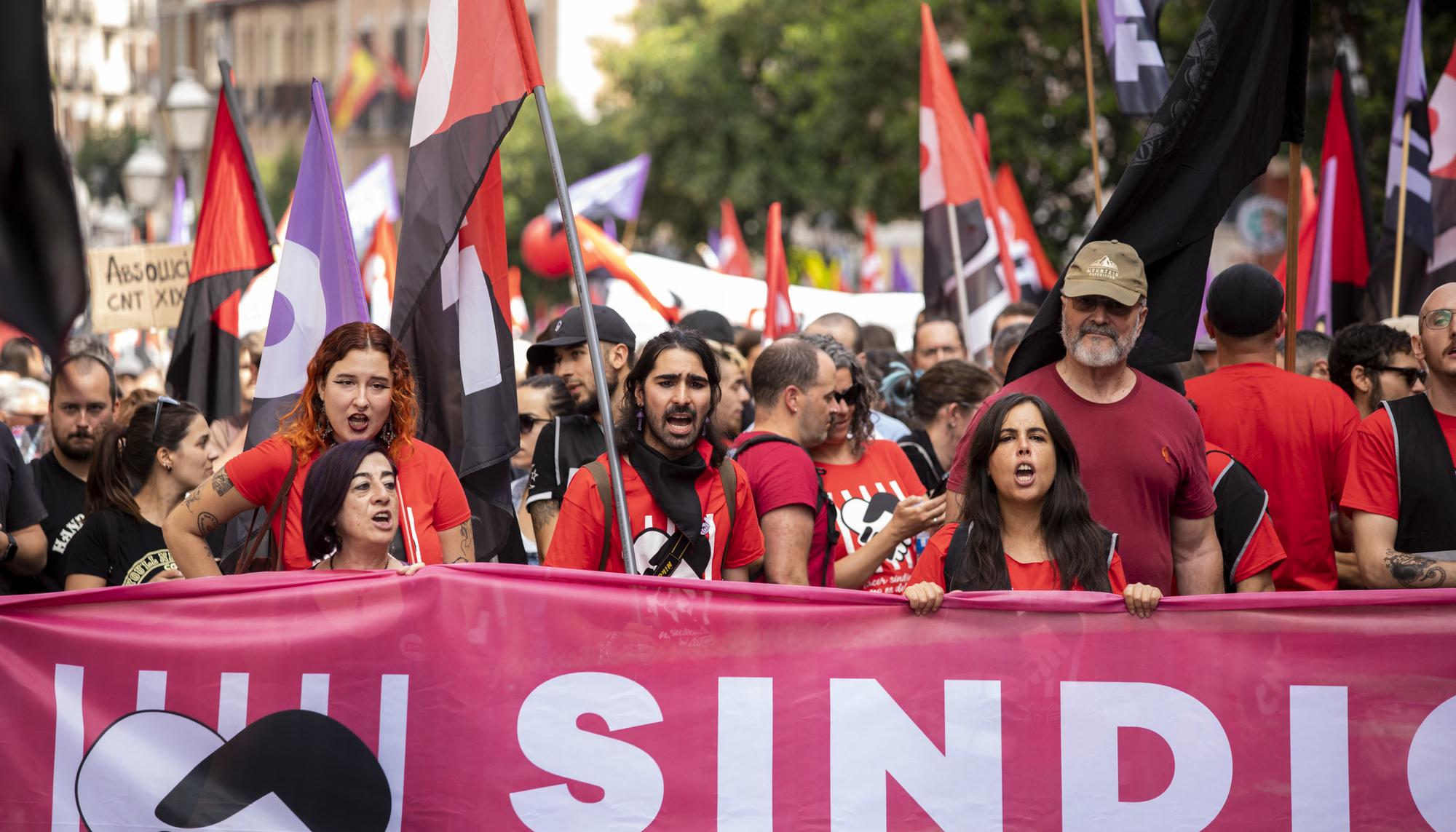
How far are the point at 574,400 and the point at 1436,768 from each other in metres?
3.38

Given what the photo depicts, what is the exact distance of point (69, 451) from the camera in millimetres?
6426

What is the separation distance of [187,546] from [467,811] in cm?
113

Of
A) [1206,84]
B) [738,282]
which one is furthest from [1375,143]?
[1206,84]

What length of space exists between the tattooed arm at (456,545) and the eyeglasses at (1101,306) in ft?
5.88

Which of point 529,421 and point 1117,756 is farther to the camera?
point 529,421

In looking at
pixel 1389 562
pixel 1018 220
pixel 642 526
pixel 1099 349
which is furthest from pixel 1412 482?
pixel 1018 220

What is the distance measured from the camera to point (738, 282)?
486 inches

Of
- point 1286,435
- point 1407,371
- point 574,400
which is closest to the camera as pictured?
point 1286,435

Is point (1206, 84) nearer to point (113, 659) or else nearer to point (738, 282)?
point (113, 659)

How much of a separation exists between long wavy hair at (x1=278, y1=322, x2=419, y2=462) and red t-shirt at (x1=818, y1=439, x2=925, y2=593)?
54.2 inches

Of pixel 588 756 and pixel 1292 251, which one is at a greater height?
pixel 1292 251

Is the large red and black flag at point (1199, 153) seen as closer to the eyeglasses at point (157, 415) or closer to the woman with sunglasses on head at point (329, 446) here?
the woman with sunglasses on head at point (329, 446)

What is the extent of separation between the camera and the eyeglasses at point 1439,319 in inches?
189

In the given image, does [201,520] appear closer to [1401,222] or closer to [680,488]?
[680,488]
